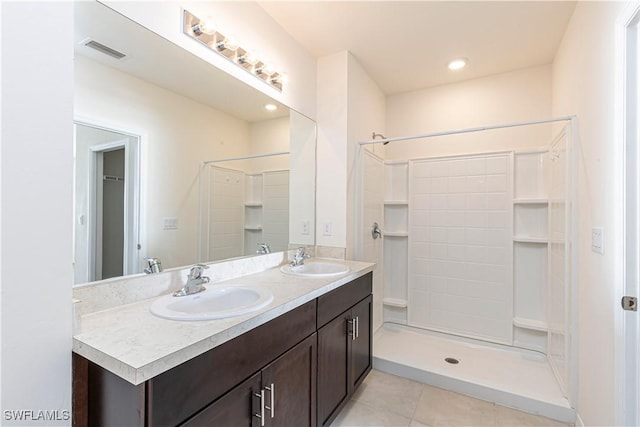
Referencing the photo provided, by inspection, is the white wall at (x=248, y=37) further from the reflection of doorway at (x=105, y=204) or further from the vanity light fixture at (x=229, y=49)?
the reflection of doorway at (x=105, y=204)

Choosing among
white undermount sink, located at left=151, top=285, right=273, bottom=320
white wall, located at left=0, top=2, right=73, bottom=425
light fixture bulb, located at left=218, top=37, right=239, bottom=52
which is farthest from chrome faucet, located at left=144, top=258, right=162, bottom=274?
light fixture bulb, located at left=218, top=37, right=239, bottom=52

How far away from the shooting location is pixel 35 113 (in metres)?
0.80

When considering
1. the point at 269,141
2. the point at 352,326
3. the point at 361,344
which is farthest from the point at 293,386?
the point at 269,141

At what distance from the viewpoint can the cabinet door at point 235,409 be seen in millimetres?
870

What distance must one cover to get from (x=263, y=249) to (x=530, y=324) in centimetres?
227

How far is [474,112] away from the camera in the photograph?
2.71 metres

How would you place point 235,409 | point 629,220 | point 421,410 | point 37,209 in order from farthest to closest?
point 421,410 → point 629,220 → point 235,409 → point 37,209

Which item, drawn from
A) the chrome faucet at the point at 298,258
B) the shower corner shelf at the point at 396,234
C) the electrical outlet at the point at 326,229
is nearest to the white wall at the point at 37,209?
the chrome faucet at the point at 298,258

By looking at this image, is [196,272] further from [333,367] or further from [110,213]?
[333,367]

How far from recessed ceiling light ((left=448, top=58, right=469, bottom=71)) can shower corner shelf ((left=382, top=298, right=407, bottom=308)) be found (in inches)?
86.5

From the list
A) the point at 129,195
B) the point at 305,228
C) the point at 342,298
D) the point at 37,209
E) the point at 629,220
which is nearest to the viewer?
the point at 37,209

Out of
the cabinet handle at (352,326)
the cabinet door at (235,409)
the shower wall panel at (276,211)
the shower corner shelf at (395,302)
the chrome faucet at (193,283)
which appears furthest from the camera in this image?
the shower corner shelf at (395,302)

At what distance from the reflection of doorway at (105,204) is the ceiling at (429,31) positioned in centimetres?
131

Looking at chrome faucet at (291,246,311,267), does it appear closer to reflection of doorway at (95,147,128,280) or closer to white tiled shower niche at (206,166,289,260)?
white tiled shower niche at (206,166,289,260)
